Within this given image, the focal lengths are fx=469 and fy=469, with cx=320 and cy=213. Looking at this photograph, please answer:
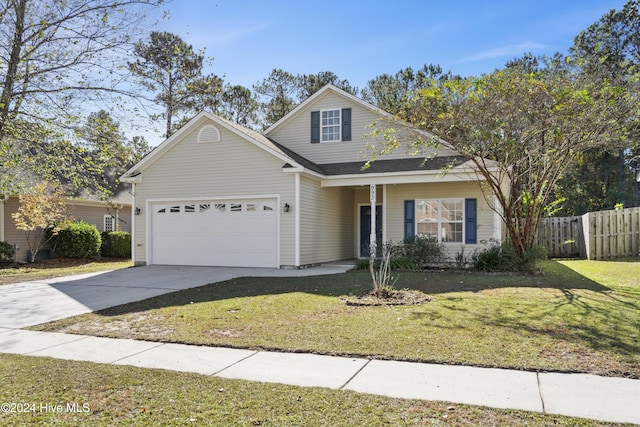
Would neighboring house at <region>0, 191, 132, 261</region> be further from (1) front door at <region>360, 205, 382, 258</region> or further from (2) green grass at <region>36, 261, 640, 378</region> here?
(1) front door at <region>360, 205, 382, 258</region>

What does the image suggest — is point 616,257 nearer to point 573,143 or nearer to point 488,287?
point 573,143

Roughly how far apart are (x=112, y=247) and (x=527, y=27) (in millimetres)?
18622

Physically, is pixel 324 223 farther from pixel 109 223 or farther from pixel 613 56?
pixel 613 56

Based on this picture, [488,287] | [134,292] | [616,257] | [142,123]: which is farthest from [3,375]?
[616,257]

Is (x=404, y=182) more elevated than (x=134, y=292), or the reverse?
(x=404, y=182)

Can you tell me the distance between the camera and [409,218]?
15969 mm

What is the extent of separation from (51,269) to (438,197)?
13794 mm

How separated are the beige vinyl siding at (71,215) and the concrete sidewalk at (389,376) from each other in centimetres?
1511

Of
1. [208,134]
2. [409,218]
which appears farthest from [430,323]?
[208,134]

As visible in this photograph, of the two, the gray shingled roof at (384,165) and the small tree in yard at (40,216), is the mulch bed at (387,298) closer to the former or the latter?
the gray shingled roof at (384,165)

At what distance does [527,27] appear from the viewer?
13.7 meters

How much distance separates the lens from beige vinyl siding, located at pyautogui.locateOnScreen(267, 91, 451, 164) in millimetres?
16906

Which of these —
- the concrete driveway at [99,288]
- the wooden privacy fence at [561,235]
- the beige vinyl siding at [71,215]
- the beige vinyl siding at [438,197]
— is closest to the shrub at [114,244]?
the beige vinyl siding at [71,215]

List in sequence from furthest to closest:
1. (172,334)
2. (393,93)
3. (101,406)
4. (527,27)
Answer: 1. (393,93)
2. (527,27)
3. (172,334)
4. (101,406)
